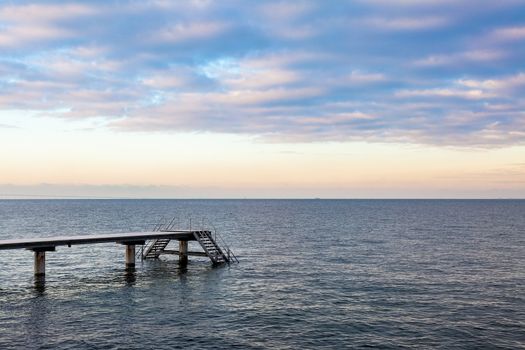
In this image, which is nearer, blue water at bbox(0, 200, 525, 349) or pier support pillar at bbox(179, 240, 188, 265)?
blue water at bbox(0, 200, 525, 349)

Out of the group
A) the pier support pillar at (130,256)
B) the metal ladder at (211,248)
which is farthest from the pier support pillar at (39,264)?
the metal ladder at (211,248)

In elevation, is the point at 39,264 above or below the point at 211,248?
below

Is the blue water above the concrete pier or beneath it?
beneath

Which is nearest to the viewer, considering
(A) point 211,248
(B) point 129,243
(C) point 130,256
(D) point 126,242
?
(D) point 126,242

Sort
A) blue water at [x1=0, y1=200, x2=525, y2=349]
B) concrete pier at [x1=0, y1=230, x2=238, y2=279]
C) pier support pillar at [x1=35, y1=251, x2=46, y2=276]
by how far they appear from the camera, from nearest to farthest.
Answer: blue water at [x1=0, y1=200, x2=525, y2=349]
concrete pier at [x1=0, y1=230, x2=238, y2=279]
pier support pillar at [x1=35, y1=251, x2=46, y2=276]

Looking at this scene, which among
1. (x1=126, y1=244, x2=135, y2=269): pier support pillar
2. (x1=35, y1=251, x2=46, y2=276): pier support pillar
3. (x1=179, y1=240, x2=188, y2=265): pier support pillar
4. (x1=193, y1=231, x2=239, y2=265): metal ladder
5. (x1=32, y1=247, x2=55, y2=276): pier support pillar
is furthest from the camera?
(x1=179, y1=240, x2=188, y2=265): pier support pillar

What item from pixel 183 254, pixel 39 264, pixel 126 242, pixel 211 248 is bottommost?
pixel 183 254

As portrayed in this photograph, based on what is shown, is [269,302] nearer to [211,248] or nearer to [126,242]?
[126,242]

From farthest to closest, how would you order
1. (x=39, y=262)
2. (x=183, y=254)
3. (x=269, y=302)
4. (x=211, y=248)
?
(x=211, y=248)
(x=183, y=254)
(x=39, y=262)
(x=269, y=302)

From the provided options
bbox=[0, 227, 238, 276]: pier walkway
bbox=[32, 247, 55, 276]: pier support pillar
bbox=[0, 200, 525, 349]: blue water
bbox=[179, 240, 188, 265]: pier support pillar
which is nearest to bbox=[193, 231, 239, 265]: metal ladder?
bbox=[0, 227, 238, 276]: pier walkway

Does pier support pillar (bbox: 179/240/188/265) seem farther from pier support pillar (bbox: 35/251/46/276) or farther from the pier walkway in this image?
pier support pillar (bbox: 35/251/46/276)

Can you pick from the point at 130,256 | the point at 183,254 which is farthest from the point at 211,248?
the point at 130,256

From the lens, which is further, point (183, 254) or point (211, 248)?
point (211, 248)

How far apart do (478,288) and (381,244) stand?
33984 mm
